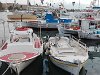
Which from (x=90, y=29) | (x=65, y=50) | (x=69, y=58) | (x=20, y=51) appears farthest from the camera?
(x=90, y=29)

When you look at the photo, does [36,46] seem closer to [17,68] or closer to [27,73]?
[27,73]

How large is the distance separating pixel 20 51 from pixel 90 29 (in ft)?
67.0

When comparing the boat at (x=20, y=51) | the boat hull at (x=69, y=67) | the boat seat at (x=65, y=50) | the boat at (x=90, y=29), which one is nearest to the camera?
the boat at (x=20, y=51)

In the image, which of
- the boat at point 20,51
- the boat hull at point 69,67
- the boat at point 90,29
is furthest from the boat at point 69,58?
the boat at point 90,29

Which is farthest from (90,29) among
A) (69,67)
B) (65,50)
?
(69,67)

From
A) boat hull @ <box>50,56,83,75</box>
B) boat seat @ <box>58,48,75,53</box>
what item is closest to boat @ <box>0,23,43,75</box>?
boat seat @ <box>58,48,75,53</box>

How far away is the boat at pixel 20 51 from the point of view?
1955 centimetres

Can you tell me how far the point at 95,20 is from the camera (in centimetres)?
4241

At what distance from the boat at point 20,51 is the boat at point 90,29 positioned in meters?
14.7

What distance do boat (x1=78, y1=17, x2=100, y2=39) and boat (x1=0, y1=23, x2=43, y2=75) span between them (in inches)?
578

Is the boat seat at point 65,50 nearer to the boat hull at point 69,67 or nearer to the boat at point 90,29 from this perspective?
the boat hull at point 69,67

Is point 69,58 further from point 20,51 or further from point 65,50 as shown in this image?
point 20,51

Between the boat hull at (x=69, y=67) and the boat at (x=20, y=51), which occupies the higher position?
the boat at (x=20, y=51)

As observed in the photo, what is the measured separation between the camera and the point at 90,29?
3997 centimetres
